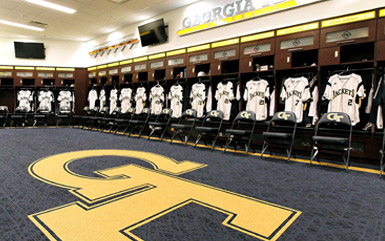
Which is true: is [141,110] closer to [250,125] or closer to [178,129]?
[178,129]

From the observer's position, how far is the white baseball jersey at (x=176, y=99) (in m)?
6.31

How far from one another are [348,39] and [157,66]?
470 cm

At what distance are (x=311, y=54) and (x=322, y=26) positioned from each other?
0.61 metres

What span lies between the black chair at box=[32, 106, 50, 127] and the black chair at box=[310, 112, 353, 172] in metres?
8.80

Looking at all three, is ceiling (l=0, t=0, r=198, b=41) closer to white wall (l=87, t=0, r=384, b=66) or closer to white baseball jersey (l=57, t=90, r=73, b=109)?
white wall (l=87, t=0, r=384, b=66)

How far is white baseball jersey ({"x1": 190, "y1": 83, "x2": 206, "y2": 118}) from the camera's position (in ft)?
19.0

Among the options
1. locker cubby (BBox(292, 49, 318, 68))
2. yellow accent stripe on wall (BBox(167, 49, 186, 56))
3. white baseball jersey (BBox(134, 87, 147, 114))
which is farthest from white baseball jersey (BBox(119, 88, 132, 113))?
locker cubby (BBox(292, 49, 318, 68))

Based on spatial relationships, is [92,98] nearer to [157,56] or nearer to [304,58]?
[157,56]

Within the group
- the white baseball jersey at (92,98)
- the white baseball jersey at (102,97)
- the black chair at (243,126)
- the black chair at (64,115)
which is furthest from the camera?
the white baseball jersey at (92,98)

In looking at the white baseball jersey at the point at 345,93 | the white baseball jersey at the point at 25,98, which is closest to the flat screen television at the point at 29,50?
the white baseball jersey at the point at 25,98

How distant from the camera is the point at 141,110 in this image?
7.12 m

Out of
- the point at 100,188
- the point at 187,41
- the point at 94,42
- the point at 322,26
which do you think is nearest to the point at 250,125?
the point at 322,26

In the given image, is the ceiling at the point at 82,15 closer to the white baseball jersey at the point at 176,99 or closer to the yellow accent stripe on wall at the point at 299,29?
the white baseball jersey at the point at 176,99

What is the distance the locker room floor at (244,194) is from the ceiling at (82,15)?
448cm
